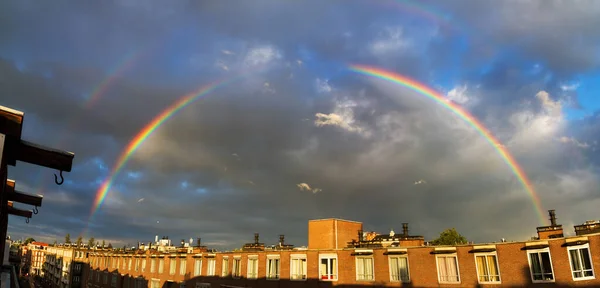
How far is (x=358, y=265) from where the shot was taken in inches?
Result: 1610

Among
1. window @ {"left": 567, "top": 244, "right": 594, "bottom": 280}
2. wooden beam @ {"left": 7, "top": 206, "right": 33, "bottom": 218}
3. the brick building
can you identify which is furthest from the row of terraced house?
the brick building

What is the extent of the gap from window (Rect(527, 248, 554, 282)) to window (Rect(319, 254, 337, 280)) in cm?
1924

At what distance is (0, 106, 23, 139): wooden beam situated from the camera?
19.5 ft

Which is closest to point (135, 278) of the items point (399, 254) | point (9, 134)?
point (399, 254)

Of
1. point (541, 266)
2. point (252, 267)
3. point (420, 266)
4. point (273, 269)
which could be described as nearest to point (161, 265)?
point (252, 267)

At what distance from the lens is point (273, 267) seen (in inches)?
1906

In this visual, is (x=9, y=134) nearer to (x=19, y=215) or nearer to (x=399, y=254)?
(x=19, y=215)

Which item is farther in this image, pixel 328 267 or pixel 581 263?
pixel 328 267

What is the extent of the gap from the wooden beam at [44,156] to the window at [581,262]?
33998 mm

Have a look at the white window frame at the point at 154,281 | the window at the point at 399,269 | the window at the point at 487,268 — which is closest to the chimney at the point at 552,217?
the window at the point at 487,268

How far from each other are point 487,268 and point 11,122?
3612 cm

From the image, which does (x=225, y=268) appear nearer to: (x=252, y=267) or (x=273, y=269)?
(x=252, y=267)

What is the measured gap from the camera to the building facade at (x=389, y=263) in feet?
96.8

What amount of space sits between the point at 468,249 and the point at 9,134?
3581cm
